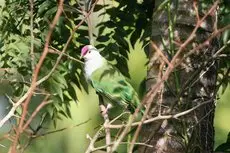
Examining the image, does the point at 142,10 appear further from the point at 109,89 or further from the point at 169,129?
the point at 169,129

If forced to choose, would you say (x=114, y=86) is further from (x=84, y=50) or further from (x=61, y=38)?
(x=61, y=38)

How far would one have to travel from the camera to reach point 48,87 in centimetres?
280

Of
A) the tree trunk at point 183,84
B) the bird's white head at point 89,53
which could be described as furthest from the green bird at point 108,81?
the tree trunk at point 183,84

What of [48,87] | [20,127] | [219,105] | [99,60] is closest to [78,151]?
[219,105]

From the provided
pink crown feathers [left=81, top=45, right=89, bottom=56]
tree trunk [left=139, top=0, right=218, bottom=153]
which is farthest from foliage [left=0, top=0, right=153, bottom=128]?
tree trunk [left=139, top=0, right=218, bottom=153]

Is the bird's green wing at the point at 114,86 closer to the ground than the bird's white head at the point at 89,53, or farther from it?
closer to the ground

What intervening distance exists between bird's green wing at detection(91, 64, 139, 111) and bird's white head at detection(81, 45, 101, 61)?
0.08 metres

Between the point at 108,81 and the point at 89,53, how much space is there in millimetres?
175

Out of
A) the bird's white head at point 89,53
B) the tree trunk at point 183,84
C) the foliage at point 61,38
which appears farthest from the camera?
the bird's white head at point 89,53

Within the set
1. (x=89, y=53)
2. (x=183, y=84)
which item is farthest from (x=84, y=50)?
(x=183, y=84)

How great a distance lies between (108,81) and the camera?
3.33 m

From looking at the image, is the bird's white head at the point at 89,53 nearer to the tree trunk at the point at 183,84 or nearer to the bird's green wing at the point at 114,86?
the bird's green wing at the point at 114,86

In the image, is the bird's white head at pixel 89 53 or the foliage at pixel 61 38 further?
the bird's white head at pixel 89 53

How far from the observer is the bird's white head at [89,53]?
3.11 meters
